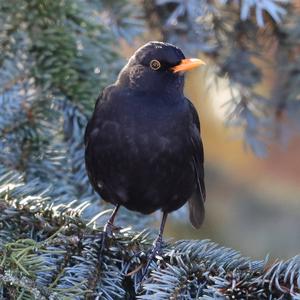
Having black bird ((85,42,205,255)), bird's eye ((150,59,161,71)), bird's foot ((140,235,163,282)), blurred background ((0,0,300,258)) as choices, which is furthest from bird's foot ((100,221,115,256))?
bird's eye ((150,59,161,71))

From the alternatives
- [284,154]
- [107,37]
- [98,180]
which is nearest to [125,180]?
[98,180]

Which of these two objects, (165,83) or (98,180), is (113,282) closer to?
(98,180)

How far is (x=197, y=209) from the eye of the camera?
328 cm

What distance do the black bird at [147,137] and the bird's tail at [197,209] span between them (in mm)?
189

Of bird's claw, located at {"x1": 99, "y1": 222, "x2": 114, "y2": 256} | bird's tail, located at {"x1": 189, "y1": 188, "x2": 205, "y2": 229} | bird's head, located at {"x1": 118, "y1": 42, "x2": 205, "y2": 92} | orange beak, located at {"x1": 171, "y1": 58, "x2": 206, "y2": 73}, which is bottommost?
bird's tail, located at {"x1": 189, "y1": 188, "x2": 205, "y2": 229}

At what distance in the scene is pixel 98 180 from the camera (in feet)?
9.43

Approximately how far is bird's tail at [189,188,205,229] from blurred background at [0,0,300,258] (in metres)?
0.10

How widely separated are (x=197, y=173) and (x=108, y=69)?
564 millimetres

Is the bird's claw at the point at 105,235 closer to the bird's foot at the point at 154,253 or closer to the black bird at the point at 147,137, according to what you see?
the bird's foot at the point at 154,253

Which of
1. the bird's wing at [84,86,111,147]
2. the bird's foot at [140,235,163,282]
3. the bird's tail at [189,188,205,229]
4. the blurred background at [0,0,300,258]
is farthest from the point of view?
the bird's tail at [189,188,205,229]

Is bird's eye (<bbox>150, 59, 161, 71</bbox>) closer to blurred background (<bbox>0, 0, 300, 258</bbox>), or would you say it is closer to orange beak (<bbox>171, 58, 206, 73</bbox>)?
orange beak (<bbox>171, 58, 206, 73</bbox>)

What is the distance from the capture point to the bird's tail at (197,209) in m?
3.23

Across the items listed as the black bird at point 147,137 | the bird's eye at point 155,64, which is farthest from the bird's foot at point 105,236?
the bird's eye at point 155,64

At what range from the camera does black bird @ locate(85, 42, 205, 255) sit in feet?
9.32
